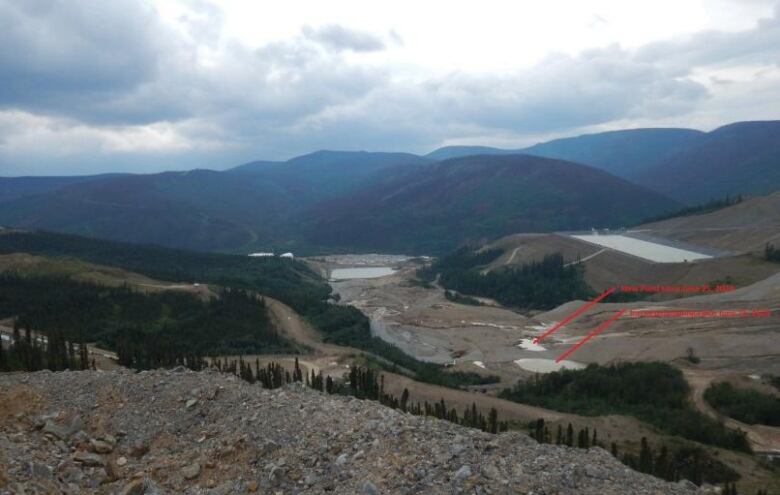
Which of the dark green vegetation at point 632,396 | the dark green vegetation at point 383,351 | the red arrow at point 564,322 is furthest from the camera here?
the red arrow at point 564,322

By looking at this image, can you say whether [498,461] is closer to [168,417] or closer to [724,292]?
[168,417]

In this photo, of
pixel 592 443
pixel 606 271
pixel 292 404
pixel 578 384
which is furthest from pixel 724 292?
pixel 292 404

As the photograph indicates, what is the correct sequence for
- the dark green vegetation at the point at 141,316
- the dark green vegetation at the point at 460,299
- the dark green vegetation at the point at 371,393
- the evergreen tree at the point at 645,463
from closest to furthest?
the evergreen tree at the point at 645,463
the dark green vegetation at the point at 371,393
the dark green vegetation at the point at 141,316
the dark green vegetation at the point at 460,299

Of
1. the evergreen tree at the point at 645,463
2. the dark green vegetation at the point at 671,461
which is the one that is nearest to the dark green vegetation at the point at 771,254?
the dark green vegetation at the point at 671,461

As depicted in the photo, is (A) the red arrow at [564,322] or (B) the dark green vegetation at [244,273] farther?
(B) the dark green vegetation at [244,273]

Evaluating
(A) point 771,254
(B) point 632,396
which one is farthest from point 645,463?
(A) point 771,254

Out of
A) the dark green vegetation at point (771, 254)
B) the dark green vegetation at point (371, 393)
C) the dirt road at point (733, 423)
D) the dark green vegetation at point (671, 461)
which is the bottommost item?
the dirt road at point (733, 423)

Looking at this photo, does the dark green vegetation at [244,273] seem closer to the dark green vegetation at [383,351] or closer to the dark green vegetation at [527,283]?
the dark green vegetation at [383,351]

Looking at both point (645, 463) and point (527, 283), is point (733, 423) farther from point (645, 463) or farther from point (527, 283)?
point (527, 283)
